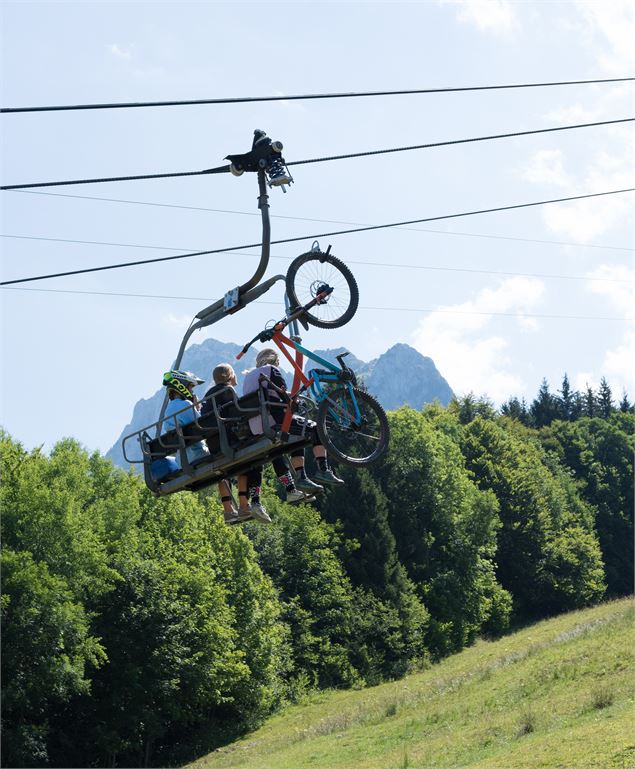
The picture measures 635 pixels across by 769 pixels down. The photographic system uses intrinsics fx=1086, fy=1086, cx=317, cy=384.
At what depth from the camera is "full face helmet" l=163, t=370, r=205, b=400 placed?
52.5ft

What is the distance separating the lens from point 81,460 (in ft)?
157

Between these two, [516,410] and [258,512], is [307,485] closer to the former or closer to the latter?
[258,512]

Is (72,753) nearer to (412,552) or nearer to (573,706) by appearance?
(573,706)

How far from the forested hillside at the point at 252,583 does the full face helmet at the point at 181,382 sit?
86.6ft

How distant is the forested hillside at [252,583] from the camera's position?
138 ft

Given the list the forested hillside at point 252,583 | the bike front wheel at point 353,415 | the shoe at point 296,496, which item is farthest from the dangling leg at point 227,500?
the forested hillside at point 252,583

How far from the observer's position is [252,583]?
174ft

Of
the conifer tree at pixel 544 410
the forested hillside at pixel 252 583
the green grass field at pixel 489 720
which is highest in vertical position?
the conifer tree at pixel 544 410

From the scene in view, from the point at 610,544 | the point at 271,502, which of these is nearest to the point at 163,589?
the point at 271,502

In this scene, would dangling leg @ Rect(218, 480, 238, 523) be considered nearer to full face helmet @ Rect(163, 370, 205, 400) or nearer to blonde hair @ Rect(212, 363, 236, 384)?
full face helmet @ Rect(163, 370, 205, 400)

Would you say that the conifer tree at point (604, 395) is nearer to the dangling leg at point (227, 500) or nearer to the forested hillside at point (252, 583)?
the forested hillside at point (252, 583)

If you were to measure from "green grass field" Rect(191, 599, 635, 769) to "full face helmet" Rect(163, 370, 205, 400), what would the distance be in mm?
15627

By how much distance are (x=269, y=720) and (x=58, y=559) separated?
52.8 feet

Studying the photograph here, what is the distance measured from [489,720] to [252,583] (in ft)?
60.2
